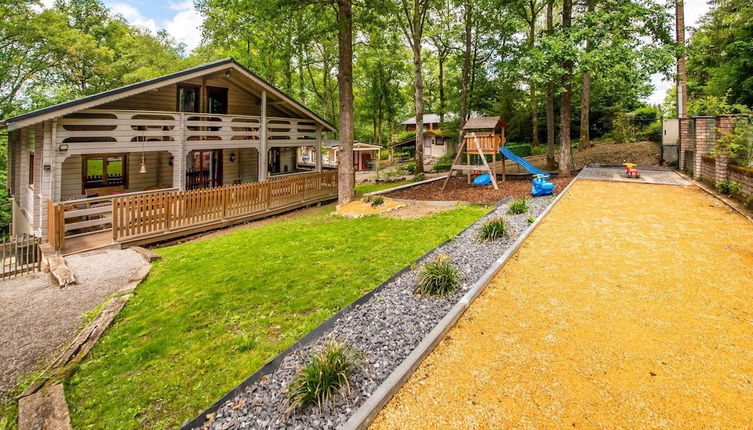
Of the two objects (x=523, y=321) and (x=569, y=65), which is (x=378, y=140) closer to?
(x=569, y=65)

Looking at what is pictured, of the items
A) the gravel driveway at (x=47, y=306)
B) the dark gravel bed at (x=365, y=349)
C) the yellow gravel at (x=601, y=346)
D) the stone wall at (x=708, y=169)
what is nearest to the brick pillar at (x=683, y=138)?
the stone wall at (x=708, y=169)

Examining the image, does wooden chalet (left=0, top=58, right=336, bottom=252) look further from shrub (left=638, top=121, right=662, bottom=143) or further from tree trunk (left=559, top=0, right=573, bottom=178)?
shrub (left=638, top=121, right=662, bottom=143)

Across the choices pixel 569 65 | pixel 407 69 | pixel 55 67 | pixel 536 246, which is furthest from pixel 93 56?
pixel 536 246

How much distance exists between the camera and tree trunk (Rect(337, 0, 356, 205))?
13.8 meters

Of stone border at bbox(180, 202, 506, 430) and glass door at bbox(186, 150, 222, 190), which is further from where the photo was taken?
glass door at bbox(186, 150, 222, 190)

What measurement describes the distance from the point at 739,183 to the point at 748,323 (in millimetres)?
8665

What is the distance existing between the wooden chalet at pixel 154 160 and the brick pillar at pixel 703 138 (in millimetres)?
14890

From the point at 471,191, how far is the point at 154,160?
1281 centimetres

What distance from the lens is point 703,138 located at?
1365cm

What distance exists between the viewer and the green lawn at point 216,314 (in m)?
3.56

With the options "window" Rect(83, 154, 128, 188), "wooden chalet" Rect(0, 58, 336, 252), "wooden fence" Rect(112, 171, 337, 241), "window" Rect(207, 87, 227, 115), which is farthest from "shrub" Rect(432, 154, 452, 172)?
"window" Rect(83, 154, 128, 188)

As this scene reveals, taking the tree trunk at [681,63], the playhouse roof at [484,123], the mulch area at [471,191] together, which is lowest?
the mulch area at [471,191]

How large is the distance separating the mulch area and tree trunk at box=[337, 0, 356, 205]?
1.91 m

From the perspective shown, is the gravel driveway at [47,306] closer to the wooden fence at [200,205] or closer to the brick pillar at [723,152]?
the wooden fence at [200,205]
